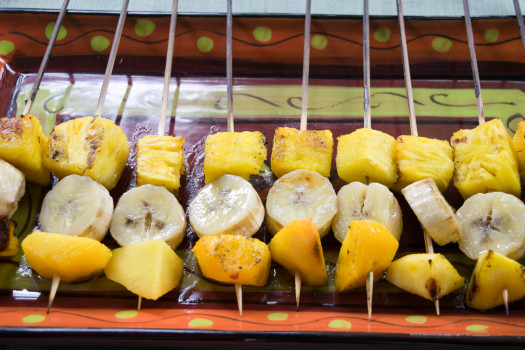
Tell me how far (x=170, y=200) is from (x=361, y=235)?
81cm

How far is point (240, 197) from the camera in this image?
2217 millimetres

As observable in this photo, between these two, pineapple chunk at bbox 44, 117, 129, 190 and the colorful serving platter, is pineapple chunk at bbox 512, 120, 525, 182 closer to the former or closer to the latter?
the colorful serving platter

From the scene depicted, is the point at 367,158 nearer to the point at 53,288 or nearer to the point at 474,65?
the point at 474,65

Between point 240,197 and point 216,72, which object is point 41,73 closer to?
point 216,72

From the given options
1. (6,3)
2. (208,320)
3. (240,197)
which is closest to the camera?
(208,320)

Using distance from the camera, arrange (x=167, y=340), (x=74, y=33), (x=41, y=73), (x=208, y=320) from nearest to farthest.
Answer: (x=167, y=340)
(x=208, y=320)
(x=41, y=73)
(x=74, y=33)

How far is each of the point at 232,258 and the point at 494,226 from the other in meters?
1.08

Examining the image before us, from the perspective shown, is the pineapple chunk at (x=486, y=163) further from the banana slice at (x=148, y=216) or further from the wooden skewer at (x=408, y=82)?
the banana slice at (x=148, y=216)

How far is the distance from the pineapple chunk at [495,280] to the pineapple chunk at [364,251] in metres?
0.33

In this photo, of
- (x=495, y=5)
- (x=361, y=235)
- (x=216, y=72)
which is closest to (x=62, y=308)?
(x=361, y=235)

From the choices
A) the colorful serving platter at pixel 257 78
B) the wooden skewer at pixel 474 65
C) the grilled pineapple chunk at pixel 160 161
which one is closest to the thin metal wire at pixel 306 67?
the colorful serving platter at pixel 257 78

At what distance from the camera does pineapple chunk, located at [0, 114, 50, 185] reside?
7.38ft

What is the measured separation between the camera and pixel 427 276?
201 centimetres

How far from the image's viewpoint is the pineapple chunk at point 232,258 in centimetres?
202
